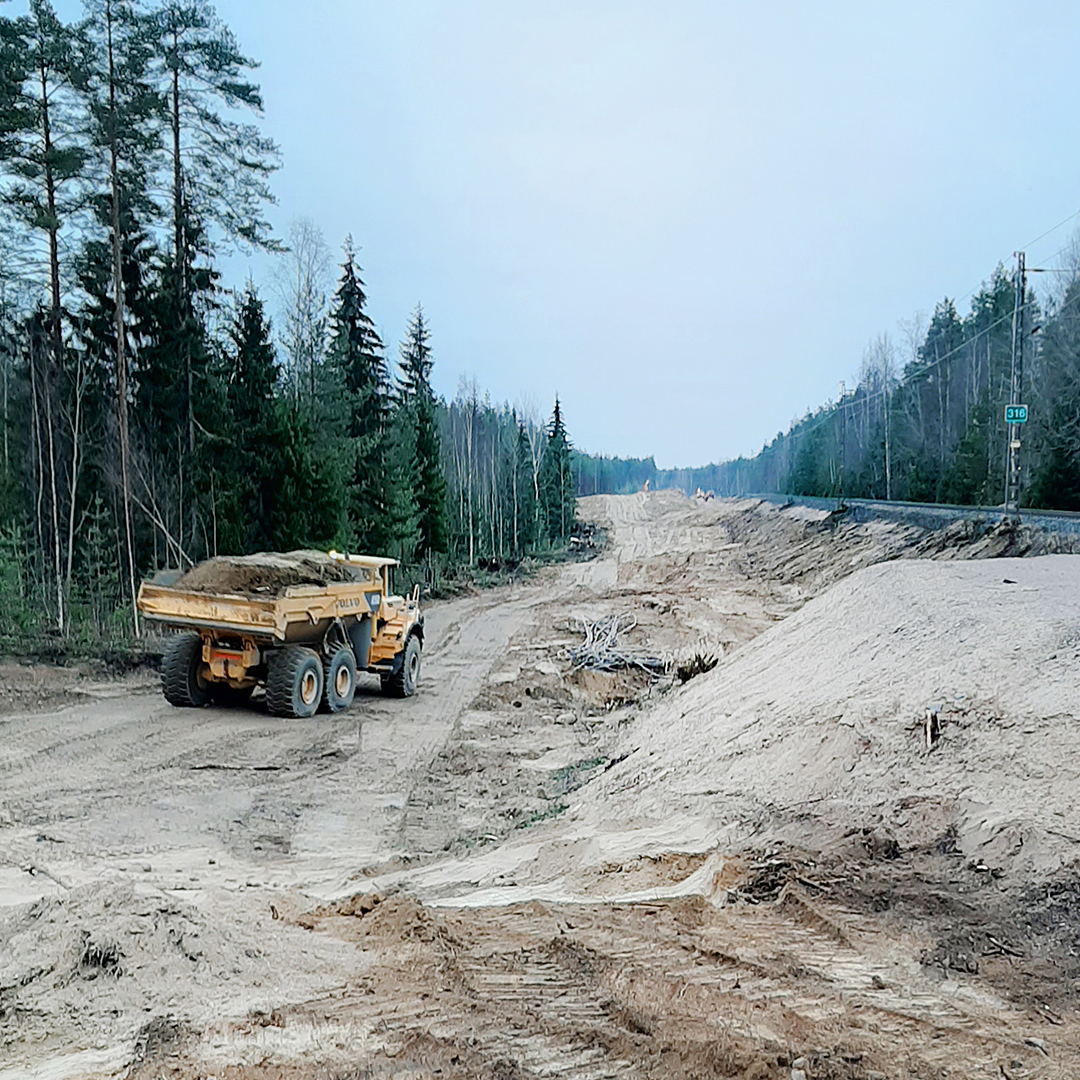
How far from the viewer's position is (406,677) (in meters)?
15.3

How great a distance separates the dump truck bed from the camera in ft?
39.7

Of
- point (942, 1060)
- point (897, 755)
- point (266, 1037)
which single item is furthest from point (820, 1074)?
point (897, 755)

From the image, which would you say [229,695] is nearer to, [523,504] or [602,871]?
[602,871]

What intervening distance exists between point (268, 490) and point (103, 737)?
558 inches

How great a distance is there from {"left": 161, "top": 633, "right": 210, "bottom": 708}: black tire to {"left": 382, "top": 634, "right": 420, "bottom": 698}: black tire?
327 cm

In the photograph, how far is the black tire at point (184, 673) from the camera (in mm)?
13055

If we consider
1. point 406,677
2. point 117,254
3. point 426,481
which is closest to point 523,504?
point 426,481

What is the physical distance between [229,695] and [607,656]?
787 centimetres

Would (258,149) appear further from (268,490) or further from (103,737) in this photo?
(103,737)

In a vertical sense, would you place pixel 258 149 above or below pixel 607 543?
above

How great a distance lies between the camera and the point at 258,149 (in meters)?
22.1

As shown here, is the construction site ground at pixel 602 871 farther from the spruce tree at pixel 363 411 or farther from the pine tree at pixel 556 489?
the pine tree at pixel 556 489

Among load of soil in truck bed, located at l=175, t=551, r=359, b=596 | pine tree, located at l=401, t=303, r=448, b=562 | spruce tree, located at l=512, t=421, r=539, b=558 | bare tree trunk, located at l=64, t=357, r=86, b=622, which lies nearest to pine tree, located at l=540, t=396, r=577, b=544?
spruce tree, located at l=512, t=421, r=539, b=558

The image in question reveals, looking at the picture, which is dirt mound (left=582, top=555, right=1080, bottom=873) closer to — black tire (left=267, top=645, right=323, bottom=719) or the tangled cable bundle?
black tire (left=267, top=645, right=323, bottom=719)
